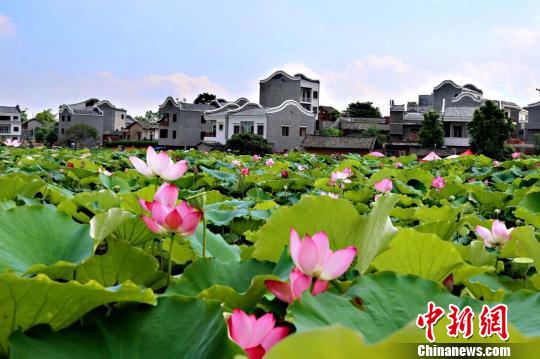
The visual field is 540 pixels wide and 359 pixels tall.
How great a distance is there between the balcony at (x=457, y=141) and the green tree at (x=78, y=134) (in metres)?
24.2

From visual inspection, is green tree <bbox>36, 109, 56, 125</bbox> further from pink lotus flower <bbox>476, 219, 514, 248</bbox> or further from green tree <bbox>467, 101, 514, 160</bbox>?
pink lotus flower <bbox>476, 219, 514, 248</bbox>

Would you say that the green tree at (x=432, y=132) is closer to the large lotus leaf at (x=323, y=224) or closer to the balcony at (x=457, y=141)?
the balcony at (x=457, y=141)

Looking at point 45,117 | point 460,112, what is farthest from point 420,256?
point 45,117

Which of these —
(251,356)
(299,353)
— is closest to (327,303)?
(251,356)

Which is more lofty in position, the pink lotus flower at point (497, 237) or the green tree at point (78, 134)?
the green tree at point (78, 134)

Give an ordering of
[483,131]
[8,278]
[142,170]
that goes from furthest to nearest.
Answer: [483,131], [142,170], [8,278]

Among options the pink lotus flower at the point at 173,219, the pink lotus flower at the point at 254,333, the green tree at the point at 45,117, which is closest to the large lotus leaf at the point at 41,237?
the pink lotus flower at the point at 173,219

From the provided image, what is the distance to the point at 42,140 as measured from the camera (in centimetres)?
4766

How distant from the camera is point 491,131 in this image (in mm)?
22031

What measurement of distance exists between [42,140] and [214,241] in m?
50.5

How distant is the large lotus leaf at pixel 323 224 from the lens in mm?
680

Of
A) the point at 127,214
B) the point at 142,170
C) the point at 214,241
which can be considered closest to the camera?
the point at 127,214

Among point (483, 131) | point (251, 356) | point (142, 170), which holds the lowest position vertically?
point (251, 356)

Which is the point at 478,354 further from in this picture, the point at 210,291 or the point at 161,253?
the point at 161,253
